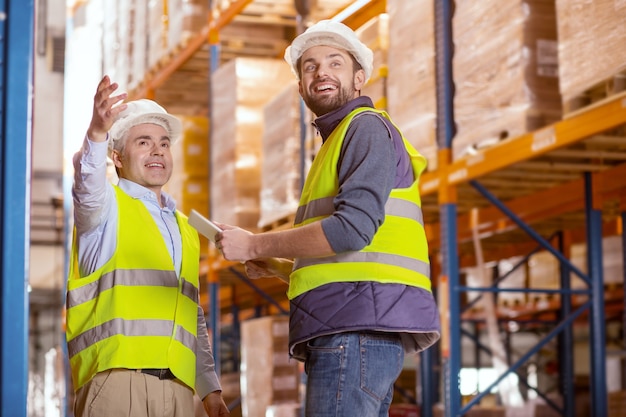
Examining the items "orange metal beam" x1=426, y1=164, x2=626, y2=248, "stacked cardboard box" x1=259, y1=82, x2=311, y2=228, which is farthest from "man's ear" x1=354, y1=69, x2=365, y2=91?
"stacked cardboard box" x1=259, y1=82, x2=311, y2=228

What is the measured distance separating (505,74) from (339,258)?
3.54 metres

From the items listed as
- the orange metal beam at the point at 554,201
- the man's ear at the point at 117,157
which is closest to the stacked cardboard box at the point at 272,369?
the orange metal beam at the point at 554,201

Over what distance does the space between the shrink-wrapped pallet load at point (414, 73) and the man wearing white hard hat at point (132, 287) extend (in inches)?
144

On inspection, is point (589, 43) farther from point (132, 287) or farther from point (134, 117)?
point (132, 287)

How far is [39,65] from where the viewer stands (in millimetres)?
22016

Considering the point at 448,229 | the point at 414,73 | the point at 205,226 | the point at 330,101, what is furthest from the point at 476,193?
the point at 205,226

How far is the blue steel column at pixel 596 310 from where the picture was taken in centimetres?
702

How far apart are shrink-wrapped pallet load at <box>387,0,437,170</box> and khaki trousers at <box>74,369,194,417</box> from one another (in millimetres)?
3998

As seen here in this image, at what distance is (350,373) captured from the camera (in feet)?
8.72

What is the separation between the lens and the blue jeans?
2639 mm

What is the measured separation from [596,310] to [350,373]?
4924 mm

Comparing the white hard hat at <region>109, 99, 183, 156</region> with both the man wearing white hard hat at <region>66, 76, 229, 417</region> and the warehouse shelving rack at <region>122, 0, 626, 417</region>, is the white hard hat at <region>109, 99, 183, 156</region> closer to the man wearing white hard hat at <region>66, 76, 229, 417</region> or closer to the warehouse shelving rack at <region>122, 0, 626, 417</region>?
the man wearing white hard hat at <region>66, 76, 229, 417</region>

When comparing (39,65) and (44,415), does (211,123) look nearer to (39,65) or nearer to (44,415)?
Result: (44,415)

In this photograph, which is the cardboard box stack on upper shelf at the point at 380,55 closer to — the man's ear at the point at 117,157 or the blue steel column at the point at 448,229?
the blue steel column at the point at 448,229
